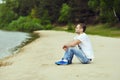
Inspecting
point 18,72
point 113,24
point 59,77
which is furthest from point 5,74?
point 113,24

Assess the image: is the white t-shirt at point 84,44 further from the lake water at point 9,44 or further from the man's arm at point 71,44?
the lake water at point 9,44

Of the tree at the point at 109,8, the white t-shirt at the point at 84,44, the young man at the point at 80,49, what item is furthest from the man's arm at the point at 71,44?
the tree at the point at 109,8

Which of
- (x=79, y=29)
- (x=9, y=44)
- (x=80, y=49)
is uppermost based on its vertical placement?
(x=79, y=29)

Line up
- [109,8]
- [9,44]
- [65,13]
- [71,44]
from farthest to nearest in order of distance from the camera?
[65,13], [109,8], [9,44], [71,44]

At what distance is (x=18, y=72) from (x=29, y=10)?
111 m

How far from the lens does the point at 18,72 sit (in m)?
14.5

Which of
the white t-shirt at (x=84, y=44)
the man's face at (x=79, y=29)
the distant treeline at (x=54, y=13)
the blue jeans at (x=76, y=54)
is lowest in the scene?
the distant treeline at (x=54, y=13)

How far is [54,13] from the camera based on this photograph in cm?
10744

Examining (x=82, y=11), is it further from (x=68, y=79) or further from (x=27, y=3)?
(x=68, y=79)

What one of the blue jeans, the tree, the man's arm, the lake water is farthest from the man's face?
the tree

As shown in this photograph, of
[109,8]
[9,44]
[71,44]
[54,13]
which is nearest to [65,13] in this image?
[54,13]

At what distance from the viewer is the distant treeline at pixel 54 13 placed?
71.7m

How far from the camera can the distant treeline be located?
71738 millimetres

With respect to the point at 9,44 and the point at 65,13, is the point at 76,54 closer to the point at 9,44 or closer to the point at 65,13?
the point at 9,44
